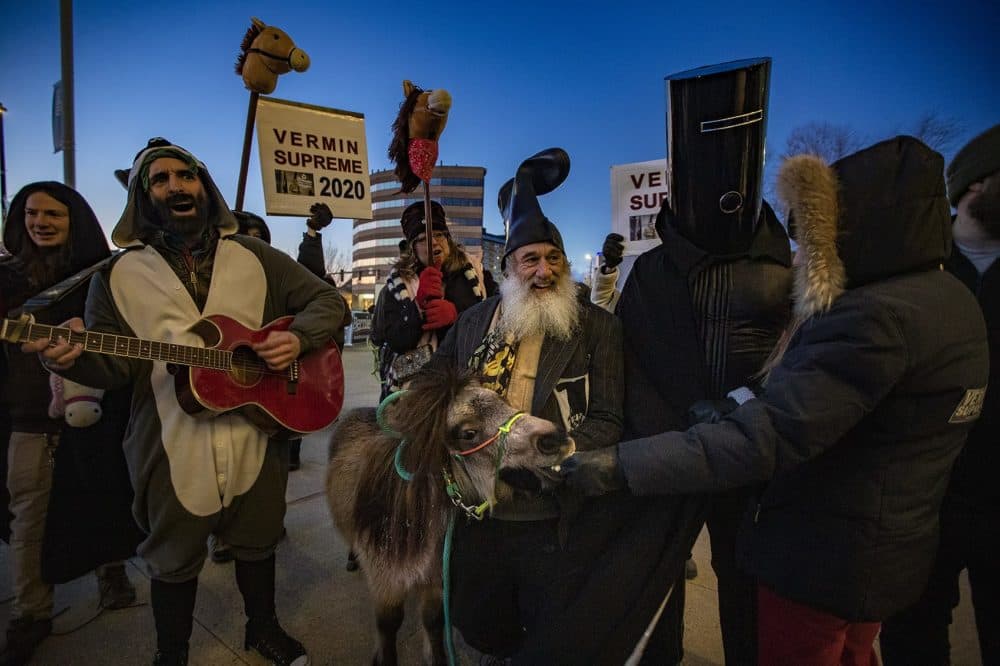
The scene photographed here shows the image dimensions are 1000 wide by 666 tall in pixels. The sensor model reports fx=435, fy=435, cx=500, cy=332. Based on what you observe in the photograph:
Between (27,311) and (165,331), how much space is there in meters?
0.57

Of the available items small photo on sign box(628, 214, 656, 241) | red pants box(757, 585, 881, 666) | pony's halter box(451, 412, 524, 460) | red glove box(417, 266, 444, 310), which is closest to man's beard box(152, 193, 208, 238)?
red glove box(417, 266, 444, 310)

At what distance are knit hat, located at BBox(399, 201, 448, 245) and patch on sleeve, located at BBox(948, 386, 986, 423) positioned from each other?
327cm

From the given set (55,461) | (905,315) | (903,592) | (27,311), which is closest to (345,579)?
(55,461)

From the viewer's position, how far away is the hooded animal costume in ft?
6.48

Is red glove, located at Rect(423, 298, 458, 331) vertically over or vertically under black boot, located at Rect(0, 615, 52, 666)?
over

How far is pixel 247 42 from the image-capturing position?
3113 mm

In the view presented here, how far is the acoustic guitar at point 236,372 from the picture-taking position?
179cm

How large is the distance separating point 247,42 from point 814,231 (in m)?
3.74

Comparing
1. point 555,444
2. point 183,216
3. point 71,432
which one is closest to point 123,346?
point 183,216

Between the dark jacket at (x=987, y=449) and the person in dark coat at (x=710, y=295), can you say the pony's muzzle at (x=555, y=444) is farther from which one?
the dark jacket at (x=987, y=449)

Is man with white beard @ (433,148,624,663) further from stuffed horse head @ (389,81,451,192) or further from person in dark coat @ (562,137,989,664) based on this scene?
stuffed horse head @ (389,81,451,192)

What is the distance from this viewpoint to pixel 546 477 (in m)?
1.26

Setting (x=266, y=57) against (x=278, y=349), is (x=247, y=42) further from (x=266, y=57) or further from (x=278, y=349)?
(x=278, y=349)

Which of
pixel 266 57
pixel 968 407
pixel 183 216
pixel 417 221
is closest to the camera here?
pixel 968 407
